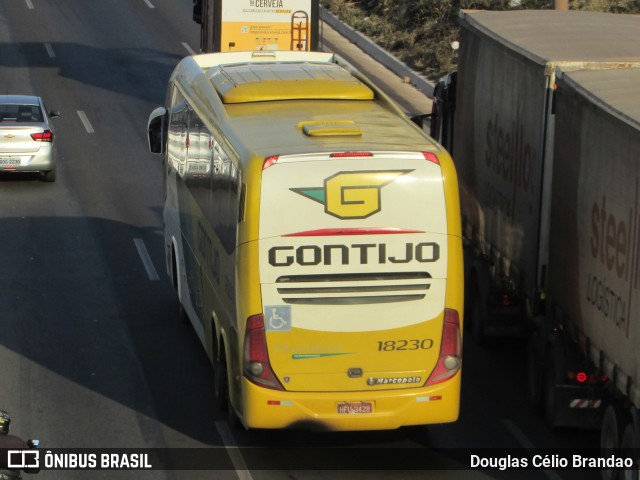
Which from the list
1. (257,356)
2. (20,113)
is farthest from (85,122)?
(257,356)

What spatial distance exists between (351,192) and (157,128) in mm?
7758

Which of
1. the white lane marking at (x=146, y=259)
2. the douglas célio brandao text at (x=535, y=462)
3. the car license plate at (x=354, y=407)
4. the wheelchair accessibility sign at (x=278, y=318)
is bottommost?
the white lane marking at (x=146, y=259)

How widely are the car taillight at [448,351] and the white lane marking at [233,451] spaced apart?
2107 mm

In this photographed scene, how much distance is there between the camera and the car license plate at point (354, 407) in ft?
43.6

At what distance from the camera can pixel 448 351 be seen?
1338 centimetres

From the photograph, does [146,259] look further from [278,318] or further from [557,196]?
[278,318]

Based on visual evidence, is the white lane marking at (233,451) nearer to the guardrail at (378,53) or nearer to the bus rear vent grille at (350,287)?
the bus rear vent grille at (350,287)

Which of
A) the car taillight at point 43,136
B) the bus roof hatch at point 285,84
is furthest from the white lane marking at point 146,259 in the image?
the bus roof hatch at point 285,84

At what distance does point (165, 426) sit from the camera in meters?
15.1

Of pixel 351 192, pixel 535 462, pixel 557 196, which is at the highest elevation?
pixel 351 192

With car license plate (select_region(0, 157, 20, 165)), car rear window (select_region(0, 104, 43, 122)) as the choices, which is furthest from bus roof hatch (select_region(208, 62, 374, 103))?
car rear window (select_region(0, 104, 43, 122))

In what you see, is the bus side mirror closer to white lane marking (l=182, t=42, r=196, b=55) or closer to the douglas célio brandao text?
the douglas célio brandao text

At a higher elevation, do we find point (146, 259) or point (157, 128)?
point (157, 128)

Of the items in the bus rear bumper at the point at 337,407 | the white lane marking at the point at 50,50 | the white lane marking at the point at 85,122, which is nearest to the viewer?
the bus rear bumper at the point at 337,407
